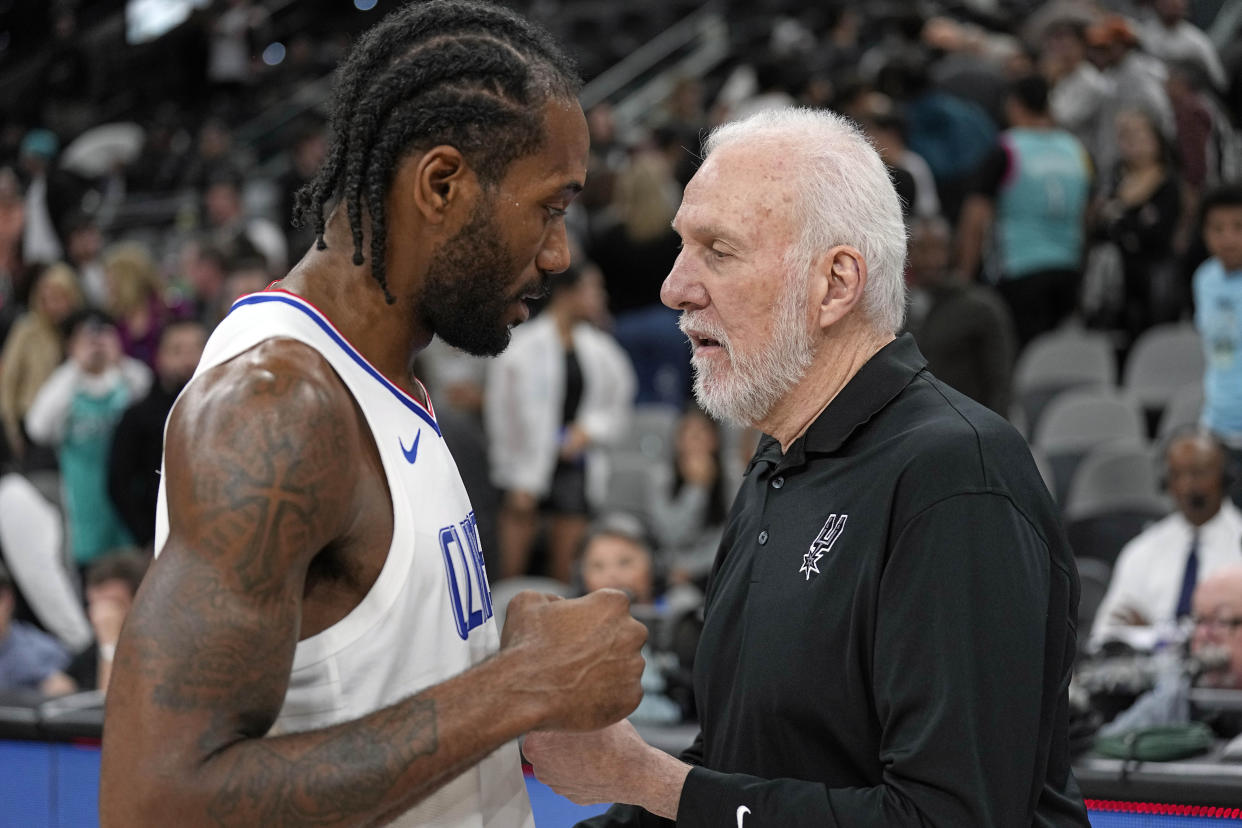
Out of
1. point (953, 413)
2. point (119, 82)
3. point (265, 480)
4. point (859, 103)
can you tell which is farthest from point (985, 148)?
point (119, 82)

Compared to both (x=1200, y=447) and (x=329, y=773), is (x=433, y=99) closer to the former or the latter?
(x=329, y=773)

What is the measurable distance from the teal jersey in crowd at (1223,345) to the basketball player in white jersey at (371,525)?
4890 millimetres

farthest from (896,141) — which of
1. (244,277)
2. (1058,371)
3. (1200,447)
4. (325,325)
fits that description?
(325,325)

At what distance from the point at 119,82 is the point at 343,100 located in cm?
1453

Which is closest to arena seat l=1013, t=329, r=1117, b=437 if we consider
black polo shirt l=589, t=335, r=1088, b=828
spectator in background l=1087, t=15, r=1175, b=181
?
spectator in background l=1087, t=15, r=1175, b=181

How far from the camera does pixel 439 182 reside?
181cm

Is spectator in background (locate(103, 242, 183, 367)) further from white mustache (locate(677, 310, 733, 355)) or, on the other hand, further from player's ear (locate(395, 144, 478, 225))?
player's ear (locate(395, 144, 478, 225))

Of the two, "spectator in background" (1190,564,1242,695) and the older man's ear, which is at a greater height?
the older man's ear

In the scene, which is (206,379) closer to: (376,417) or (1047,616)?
(376,417)

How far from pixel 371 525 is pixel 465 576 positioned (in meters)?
0.19

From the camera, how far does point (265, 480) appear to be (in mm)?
1550

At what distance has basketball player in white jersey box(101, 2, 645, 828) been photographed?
4.92 ft

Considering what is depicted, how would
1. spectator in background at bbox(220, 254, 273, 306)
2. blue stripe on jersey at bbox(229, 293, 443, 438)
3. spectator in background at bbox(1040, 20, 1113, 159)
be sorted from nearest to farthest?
blue stripe on jersey at bbox(229, 293, 443, 438), spectator in background at bbox(220, 254, 273, 306), spectator in background at bbox(1040, 20, 1113, 159)

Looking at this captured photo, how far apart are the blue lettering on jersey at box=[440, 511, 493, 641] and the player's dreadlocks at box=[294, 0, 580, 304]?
12.3 inches
